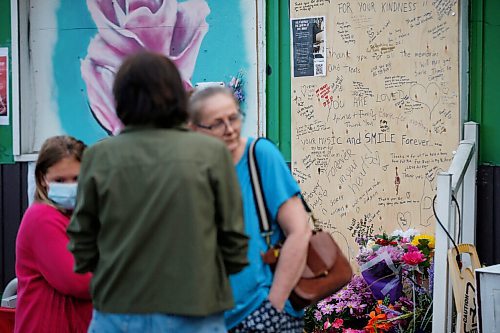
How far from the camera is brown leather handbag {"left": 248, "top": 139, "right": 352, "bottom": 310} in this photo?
10.7ft

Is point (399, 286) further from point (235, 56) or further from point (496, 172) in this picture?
point (235, 56)

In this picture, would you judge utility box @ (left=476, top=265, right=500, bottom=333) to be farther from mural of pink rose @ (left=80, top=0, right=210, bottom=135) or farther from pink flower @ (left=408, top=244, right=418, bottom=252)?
mural of pink rose @ (left=80, top=0, right=210, bottom=135)

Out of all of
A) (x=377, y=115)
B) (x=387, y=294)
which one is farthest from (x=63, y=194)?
(x=377, y=115)

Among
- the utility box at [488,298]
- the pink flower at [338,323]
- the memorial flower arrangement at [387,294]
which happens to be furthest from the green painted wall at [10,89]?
the utility box at [488,298]

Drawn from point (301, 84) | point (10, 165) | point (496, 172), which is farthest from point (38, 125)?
point (496, 172)

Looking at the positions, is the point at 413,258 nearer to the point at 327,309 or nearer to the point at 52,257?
the point at 327,309

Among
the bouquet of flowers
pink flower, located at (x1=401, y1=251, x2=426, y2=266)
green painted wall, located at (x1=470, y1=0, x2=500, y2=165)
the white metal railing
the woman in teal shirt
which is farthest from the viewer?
the bouquet of flowers

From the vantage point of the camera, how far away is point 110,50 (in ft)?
22.7

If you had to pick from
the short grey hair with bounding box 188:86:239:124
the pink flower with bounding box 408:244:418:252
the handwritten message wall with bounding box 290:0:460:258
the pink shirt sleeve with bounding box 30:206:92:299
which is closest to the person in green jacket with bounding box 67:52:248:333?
the short grey hair with bounding box 188:86:239:124

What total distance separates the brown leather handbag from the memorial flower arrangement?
2073 millimetres

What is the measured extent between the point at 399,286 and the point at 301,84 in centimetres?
169

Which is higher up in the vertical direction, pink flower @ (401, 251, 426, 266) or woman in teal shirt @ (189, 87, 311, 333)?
woman in teal shirt @ (189, 87, 311, 333)

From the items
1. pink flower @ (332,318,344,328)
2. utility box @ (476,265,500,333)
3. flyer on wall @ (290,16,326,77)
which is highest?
flyer on wall @ (290,16,326,77)

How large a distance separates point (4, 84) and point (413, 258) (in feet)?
13.0
